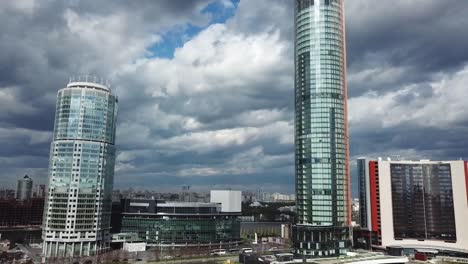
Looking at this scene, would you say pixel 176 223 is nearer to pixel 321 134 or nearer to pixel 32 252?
pixel 32 252

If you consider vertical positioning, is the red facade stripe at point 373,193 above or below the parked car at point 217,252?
above

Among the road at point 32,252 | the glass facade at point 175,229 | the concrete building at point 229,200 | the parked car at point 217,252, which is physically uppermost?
the concrete building at point 229,200

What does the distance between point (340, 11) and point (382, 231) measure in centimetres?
8349

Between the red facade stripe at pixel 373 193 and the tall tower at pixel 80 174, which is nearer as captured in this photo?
the tall tower at pixel 80 174

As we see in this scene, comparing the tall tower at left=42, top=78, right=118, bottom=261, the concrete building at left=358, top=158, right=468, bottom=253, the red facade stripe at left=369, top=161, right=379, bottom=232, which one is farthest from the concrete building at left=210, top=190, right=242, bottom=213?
the red facade stripe at left=369, top=161, right=379, bottom=232

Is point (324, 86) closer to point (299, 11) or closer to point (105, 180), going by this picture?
point (299, 11)

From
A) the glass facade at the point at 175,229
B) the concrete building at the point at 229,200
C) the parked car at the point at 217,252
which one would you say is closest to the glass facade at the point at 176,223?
the glass facade at the point at 175,229

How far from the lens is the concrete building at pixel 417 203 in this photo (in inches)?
5285

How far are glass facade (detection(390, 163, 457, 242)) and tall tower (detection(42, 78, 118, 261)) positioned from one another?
110479 millimetres

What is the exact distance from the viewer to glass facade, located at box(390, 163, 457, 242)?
447ft

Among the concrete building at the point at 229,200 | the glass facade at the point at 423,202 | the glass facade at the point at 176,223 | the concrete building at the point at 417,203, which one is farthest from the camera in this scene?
the concrete building at the point at 229,200

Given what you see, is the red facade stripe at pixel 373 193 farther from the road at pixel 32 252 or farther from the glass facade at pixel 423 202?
the road at pixel 32 252

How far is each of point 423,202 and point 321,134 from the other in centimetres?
5960

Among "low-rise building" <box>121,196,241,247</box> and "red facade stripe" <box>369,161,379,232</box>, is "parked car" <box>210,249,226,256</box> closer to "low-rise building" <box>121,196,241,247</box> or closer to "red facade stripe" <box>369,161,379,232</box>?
"low-rise building" <box>121,196,241,247</box>
